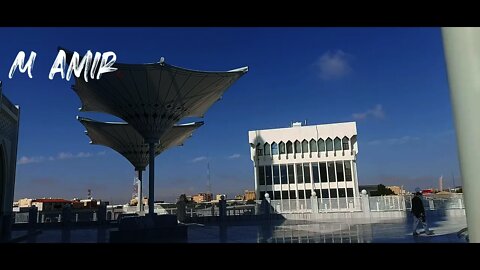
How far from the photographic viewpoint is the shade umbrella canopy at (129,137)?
95.5 feet

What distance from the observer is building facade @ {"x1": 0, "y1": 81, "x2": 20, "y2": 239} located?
16.8 m

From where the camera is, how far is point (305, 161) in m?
37.7

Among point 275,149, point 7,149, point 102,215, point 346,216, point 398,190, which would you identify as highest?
point 275,149

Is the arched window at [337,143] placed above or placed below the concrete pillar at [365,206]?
above

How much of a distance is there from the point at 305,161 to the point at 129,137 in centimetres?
1695

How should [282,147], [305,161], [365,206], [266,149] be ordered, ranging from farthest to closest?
[266,149]
[282,147]
[305,161]
[365,206]

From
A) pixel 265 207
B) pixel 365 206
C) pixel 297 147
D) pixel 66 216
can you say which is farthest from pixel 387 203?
pixel 297 147

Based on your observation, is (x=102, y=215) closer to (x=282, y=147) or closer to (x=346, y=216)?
(x=346, y=216)

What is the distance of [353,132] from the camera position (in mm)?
36625

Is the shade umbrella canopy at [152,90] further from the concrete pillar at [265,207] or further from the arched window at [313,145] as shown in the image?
the arched window at [313,145]

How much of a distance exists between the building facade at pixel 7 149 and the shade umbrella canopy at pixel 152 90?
3405 mm

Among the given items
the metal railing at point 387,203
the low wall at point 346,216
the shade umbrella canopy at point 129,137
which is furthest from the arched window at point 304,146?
the metal railing at point 387,203
